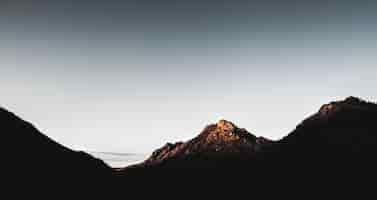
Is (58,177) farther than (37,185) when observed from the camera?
Yes

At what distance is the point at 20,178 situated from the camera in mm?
162625

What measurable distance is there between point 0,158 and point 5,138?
18.9 meters

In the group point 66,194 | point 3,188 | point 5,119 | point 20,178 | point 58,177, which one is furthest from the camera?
point 5,119

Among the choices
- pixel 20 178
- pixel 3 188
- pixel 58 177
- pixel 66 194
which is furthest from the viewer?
pixel 58 177

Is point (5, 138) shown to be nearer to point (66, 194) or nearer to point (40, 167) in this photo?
point (40, 167)

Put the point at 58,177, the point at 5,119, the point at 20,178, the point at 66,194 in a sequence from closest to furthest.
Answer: the point at 20,178, the point at 66,194, the point at 58,177, the point at 5,119

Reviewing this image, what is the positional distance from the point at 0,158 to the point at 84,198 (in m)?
34.1

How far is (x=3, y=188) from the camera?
149m

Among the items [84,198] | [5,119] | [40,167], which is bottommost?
[84,198]

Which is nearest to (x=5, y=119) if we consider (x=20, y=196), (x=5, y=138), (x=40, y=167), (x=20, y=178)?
(x=5, y=138)

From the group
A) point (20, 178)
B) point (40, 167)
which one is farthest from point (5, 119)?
point (20, 178)

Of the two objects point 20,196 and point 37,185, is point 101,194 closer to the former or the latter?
point 37,185

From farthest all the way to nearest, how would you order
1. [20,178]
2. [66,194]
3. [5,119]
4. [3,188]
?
[5,119] < [66,194] < [20,178] < [3,188]

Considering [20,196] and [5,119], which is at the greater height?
[5,119]
